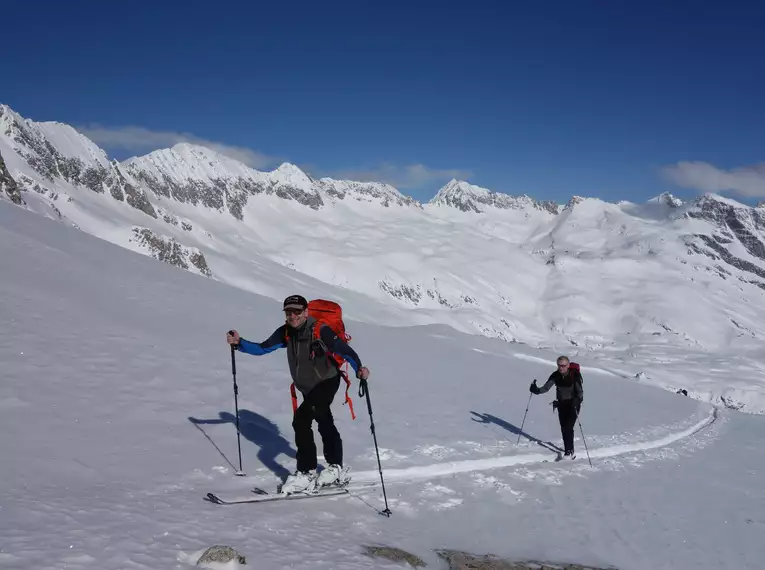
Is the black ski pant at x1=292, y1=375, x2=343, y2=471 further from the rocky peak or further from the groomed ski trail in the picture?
the rocky peak

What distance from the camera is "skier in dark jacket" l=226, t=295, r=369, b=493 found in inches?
291

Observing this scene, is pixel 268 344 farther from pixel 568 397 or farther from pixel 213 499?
pixel 568 397

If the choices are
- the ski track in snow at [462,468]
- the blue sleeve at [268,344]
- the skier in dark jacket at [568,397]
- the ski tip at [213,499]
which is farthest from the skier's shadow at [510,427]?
the ski tip at [213,499]

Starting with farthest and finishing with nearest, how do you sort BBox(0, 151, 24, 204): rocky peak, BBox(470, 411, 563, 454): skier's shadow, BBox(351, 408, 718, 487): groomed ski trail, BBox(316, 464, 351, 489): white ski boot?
BBox(0, 151, 24, 204): rocky peak
BBox(470, 411, 563, 454): skier's shadow
BBox(351, 408, 718, 487): groomed ski trail
BBox(316, 464, 351, 489): white ski boot

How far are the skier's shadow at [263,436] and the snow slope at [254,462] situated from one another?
5 centimetres

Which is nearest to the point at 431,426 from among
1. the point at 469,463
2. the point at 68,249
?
the point at 469,463

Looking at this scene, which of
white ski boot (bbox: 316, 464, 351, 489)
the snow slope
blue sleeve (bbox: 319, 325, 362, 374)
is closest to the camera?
the snow slope

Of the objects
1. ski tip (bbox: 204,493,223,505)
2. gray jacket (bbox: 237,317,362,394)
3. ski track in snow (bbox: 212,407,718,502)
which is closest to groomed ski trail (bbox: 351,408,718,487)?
ski track in snow (bbox: 212,407,718,502)

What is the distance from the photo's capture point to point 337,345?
24.1ft

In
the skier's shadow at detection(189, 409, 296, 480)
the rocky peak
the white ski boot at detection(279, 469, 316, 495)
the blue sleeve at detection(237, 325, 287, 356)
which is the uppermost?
the rocky peak

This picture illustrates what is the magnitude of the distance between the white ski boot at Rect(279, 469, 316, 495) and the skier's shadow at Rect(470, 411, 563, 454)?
774cm

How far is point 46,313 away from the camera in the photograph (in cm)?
1236

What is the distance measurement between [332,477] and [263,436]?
9.14ft

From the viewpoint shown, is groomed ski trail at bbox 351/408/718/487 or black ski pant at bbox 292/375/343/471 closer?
black ski pant at bbox 292/375/343/471
